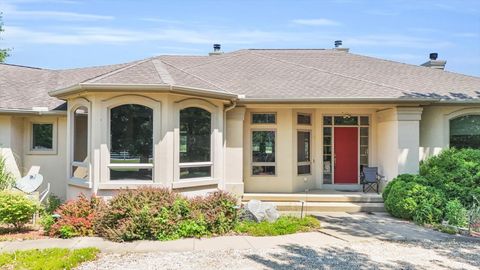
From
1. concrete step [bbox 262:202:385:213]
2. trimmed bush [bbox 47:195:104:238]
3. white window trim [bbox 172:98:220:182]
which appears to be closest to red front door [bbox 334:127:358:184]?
concrete step [bbox 262:202:385:213]

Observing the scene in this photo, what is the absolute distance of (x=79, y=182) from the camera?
30.8 ft

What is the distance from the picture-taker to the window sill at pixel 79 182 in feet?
29.7

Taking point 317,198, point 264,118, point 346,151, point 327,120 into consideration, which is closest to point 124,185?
point 264,118

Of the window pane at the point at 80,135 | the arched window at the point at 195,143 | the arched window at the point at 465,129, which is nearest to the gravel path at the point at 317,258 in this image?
the arched window at the point at 195,143

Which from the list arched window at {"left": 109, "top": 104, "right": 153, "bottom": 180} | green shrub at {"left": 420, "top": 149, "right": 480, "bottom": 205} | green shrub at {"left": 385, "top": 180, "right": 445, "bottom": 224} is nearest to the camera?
arched window at {"left": 109, "top": 104, "right": 153, "bottom": 180}

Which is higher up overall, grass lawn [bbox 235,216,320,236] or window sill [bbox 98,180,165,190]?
window sill [bbox 98,180,165,190]

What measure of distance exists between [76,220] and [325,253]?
5.35 metres

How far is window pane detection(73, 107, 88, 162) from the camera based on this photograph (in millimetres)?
9648

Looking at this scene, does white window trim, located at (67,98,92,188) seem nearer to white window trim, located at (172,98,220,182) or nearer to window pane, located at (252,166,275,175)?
white window trim, located at (172,98,220,182)

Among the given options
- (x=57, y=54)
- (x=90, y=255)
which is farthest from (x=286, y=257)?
(x=57, y=54)

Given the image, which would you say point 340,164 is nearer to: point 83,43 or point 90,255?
point 90,255

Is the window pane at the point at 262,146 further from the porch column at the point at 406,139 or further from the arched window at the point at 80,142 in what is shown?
the arched window at the point at 80,142

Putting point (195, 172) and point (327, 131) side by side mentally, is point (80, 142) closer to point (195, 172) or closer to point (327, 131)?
point (195, 172)

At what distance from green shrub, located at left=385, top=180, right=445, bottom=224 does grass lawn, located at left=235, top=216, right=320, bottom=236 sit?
2.56 m
